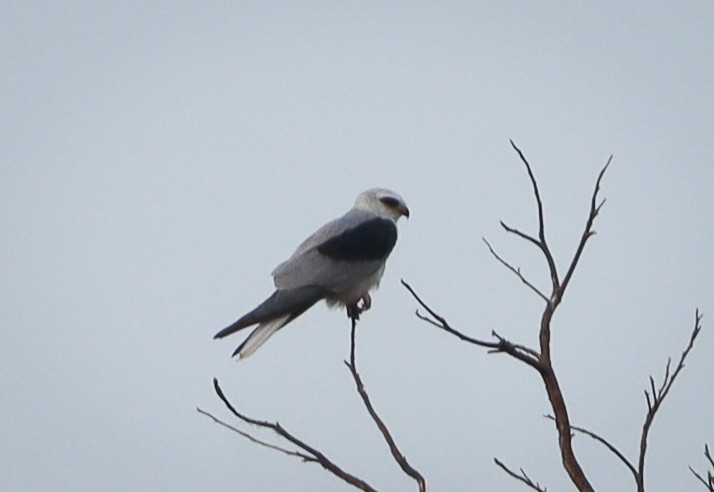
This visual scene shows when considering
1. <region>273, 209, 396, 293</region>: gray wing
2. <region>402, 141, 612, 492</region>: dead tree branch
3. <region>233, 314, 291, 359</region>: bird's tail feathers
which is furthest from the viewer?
<region>273, 209, 396, 293</region>: gray wing

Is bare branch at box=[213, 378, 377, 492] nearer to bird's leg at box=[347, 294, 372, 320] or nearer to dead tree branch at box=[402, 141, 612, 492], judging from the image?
dead tree branch at box=[402, 141, 612, 492]

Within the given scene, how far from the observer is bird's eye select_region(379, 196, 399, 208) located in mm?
6223

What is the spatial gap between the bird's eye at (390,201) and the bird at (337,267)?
0.14 meters

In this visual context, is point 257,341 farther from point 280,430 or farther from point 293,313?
point 280,430

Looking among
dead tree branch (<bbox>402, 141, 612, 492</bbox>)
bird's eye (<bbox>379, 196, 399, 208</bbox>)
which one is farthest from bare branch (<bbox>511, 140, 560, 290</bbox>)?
bird's eye (<bbox>379, 196, 399, 208</bbox>)

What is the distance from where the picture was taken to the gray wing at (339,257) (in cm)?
560

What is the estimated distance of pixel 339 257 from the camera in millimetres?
5672

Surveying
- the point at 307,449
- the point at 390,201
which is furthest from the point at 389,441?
the point at 390,201

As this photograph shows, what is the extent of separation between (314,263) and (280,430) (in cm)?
264

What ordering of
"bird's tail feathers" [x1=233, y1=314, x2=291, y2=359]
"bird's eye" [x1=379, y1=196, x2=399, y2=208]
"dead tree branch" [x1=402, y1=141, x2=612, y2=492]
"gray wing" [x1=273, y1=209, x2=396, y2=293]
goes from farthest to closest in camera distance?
"bird's eye" [x1=379, y1=196, x2=399, y2=208], "gray wing" [x1=273, y1=209, x2=396, y2=293], "bird's tail feathers" [x1=233, y1=314, x2=291, y2=359], "dead tree branch" [x1=402, y1=141, x2=612, y2=492]

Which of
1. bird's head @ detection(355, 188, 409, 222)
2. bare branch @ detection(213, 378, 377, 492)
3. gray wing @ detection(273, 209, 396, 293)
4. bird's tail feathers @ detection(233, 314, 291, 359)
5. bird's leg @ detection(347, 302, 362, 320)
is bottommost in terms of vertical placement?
bare branch @ detection(213, 378, 377, 492)

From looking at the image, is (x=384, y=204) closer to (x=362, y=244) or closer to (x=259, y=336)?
(x=362, y=244)

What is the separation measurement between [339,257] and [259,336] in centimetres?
88

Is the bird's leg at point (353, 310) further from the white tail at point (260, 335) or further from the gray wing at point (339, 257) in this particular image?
the white tail at point (260, 335)
